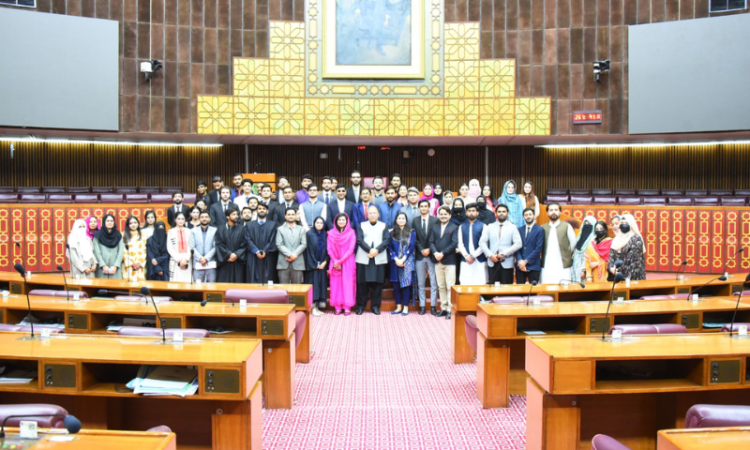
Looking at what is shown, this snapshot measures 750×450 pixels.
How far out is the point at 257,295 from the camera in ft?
15.3

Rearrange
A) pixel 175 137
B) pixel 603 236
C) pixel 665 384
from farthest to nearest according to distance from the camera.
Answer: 1. pixel 175 137
2. pixel 603 236
3. pixel 665 384

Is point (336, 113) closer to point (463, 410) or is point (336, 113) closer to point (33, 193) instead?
point (33, 193)

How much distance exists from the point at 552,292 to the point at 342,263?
3.33 metres

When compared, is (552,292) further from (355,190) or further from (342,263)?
(355,190)

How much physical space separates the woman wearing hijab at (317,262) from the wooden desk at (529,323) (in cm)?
359

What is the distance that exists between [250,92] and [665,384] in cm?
992

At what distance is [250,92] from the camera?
1150cm

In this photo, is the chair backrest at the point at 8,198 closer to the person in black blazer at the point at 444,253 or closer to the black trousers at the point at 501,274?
the person in black blazer at the point at 444,253

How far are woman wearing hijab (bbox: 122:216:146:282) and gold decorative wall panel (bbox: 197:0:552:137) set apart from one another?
454 centimetres

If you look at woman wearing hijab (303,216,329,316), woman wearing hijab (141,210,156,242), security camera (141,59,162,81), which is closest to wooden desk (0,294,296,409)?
woman wearing hijab (141,210,156,242)

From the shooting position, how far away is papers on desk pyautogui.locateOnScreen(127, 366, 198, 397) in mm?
2834

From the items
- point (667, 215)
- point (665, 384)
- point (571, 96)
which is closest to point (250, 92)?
point (571, 96)

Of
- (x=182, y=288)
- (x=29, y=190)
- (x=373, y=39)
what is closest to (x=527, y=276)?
(x=182, y=288)

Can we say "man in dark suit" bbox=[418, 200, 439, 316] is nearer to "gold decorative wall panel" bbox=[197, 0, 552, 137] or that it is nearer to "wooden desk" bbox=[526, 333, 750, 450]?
"gold decorative wall panel" bbox=[197, 0, 552, 137]
